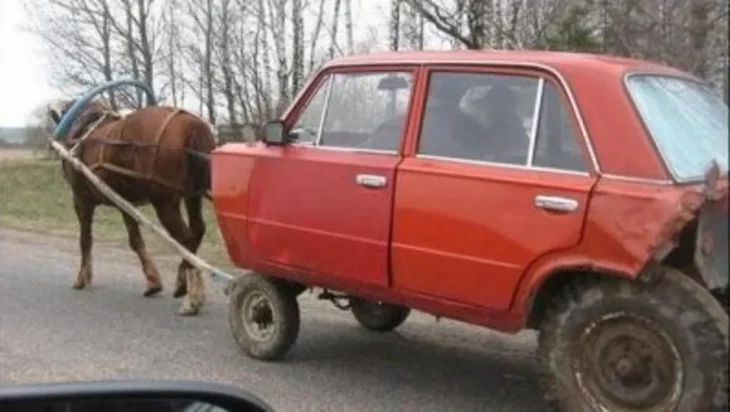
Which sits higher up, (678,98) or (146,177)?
(678,98)

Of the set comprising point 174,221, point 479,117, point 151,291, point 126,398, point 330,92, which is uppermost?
point 330,92

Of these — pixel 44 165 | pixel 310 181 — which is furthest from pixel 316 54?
pixel 310 181

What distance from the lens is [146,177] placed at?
945 cm

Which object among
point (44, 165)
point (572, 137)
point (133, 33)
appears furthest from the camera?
point (133, 33)

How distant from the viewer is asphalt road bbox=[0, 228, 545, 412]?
21.3 ft

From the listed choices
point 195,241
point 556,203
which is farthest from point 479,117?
point 195,241

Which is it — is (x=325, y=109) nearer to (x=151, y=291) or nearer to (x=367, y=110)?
(x=367, y=110)

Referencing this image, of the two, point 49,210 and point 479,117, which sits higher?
point 479,117

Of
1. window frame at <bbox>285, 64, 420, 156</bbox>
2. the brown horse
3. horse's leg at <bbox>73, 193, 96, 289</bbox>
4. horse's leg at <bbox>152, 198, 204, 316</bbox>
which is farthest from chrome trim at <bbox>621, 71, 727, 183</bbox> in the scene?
horse's leg at <bbox>73, 193, 96, 289</bbox>

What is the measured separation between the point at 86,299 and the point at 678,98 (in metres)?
6.27

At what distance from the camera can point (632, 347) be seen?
191 inches

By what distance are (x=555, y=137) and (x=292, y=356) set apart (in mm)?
2887

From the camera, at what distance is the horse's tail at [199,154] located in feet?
30.8

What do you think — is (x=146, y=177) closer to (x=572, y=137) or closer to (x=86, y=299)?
(x=86, y=299)
